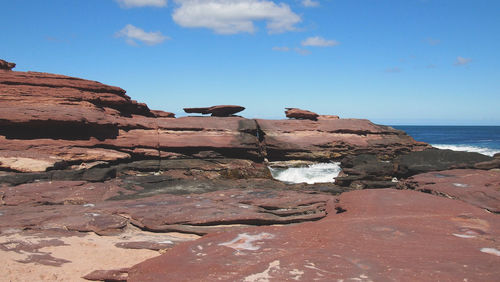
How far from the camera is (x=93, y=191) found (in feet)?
28.4

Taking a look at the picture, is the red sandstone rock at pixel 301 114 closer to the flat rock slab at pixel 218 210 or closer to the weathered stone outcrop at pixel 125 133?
the weathered stone outcrop at pixel 125 133

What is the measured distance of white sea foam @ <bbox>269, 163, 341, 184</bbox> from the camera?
48.9 ft

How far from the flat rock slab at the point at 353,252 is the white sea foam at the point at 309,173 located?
9.82m

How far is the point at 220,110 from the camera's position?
17.8 meters

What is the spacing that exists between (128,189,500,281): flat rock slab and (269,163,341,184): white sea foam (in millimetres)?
9817

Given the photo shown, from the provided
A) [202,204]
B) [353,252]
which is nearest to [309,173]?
[202,204]

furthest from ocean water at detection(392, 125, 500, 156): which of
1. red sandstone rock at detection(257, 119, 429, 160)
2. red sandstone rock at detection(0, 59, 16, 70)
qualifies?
red sandstone rock at detection(0, 59, 16, 70)

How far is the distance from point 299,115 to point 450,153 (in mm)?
7131

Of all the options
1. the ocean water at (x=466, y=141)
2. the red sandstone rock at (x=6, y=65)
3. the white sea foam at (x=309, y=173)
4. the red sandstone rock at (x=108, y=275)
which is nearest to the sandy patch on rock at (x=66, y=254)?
the red sandstone rock at (x=108, y=275)

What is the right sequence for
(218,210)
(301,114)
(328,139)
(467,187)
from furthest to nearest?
1. (301,114)
2. (328,139)
3. (467,187)
4. (218,210)

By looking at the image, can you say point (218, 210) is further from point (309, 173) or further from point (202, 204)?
point (309, 173)

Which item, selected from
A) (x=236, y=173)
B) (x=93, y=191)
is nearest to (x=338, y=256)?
(x=93, y=191)

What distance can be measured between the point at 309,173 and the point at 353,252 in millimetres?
11883

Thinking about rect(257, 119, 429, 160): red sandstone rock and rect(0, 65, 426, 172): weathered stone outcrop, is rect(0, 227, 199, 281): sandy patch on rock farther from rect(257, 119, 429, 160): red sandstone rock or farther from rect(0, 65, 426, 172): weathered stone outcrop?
rect(257, 119, 429, 160): red sandstone rock
